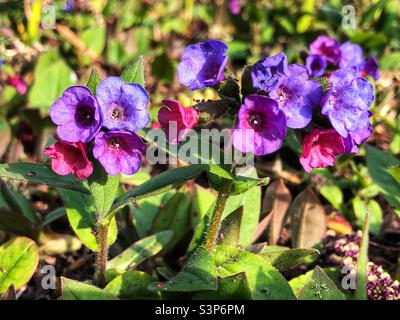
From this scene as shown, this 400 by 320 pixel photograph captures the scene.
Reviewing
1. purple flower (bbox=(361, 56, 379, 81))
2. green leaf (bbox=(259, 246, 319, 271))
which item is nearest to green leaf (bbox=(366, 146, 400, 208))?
purple flower (bbox=(361, 56, 379, 81))

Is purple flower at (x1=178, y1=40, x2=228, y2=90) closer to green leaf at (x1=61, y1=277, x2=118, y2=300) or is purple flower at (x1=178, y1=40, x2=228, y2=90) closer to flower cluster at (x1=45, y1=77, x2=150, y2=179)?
flower cluster at (x1=45, y1=77, x2=150, y2=179)

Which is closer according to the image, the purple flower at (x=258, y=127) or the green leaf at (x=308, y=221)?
the purple flower at (x=258, y=127)

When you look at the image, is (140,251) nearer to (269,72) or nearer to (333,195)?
(269,72)

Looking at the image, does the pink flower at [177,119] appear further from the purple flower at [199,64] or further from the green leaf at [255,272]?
the green leaf at [255,272]

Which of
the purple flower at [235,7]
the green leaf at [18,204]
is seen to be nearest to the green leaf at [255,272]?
the green leaf at [18,204]

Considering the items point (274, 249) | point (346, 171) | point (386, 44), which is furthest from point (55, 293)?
point (386, 44)

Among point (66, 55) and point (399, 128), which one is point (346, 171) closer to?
point (399, 128)
